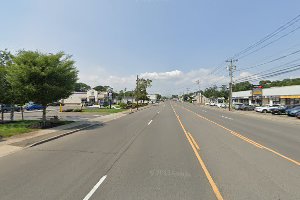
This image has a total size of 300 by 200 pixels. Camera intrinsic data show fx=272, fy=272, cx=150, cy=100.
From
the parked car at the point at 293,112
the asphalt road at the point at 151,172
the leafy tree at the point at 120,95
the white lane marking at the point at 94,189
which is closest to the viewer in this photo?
the white lane marking at the point at 94,189

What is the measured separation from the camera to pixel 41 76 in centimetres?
2080

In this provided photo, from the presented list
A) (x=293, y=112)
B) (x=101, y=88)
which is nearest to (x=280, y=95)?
(x=293, y=112)

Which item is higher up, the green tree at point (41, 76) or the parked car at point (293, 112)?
the green tree at point (41, 76)

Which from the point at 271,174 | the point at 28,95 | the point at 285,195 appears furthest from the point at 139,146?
the point at 28,95

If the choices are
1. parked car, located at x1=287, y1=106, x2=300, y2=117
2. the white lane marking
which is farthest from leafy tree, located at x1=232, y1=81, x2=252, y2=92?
the white lane marking

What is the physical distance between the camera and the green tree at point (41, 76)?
20.5 m

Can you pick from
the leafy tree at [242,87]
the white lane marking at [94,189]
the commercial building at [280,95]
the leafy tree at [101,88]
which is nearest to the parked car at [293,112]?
the commercial building at [280,95]

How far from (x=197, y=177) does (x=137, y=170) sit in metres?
1.89

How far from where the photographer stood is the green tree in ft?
67.2

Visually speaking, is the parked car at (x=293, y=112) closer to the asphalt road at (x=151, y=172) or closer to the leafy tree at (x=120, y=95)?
the asphalt road at (x=151, y=172)

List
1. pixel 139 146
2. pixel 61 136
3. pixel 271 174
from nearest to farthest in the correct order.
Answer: pixel 271 174
pixel 139 146
pixel 61 136

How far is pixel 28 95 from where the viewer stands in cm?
2089

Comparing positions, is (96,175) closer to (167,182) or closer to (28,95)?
(167,182)

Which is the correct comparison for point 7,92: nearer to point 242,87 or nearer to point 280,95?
point 280,95
